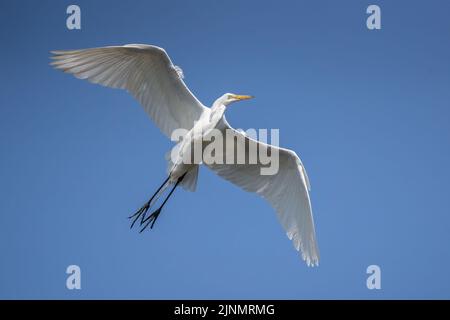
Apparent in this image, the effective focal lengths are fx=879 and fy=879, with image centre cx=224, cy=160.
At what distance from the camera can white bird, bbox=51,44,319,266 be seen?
964cm

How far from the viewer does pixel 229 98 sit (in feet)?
32.4

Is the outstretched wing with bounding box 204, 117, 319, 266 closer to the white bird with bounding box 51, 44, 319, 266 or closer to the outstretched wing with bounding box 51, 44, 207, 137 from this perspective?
the white bird with bounding box 51, 44, 319, 266

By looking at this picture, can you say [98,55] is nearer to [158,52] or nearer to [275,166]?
[158,52]

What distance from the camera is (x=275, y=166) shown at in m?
10.3

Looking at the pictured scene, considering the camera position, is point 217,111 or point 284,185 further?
point 284,185

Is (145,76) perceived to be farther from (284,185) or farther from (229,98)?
(284,185)

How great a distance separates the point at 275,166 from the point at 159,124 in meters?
1.44

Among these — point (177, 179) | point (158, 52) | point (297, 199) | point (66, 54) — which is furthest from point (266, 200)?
point (66, 54)

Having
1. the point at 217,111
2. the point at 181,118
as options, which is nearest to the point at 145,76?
the point at 181,118

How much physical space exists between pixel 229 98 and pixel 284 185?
128cm

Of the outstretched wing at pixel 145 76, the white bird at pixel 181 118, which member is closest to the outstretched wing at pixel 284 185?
the white bird at pixel 181 118

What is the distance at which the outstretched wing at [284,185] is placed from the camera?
1002 cm

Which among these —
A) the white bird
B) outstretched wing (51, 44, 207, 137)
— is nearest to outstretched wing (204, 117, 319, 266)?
the white bird

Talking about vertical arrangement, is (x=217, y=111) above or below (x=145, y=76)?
below
